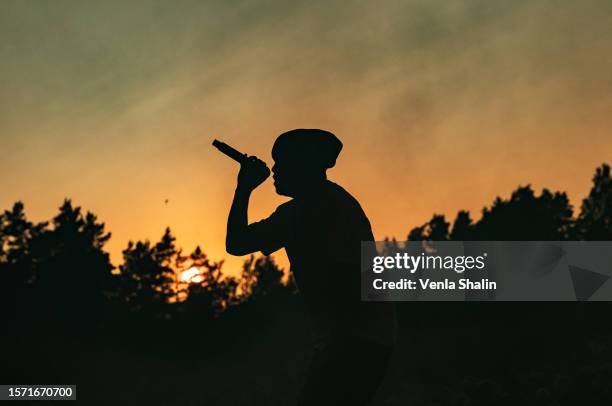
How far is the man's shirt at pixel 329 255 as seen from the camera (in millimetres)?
3209

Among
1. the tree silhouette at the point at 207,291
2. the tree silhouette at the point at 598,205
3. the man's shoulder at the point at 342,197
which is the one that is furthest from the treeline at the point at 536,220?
the man's shoulder at the point at 342,197

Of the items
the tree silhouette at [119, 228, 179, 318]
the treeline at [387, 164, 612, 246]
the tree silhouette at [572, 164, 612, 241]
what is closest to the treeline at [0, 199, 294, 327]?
the tree silhouette at [119, 228, 179, 318]

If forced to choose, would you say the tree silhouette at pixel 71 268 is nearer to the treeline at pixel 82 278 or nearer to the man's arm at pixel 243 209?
the treeline at pixel 82 278

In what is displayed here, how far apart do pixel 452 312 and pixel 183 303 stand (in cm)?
3994

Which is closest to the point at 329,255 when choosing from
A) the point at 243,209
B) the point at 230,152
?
the point at 243,209

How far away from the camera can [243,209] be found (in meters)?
3.59

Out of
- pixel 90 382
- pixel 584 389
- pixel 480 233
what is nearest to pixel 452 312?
pixel 480 233

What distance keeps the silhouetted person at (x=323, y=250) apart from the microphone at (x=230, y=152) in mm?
75

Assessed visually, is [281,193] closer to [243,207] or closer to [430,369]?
[243,207]

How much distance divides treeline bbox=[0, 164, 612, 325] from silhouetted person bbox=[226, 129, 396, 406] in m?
63.6

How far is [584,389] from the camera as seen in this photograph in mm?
42562

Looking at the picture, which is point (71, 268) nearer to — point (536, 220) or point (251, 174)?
point (536, 220)

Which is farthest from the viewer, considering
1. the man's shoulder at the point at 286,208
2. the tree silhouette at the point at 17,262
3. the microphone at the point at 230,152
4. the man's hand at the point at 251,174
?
the tree silhouette at the point at 17,262

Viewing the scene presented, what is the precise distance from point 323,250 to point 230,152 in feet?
2.97
